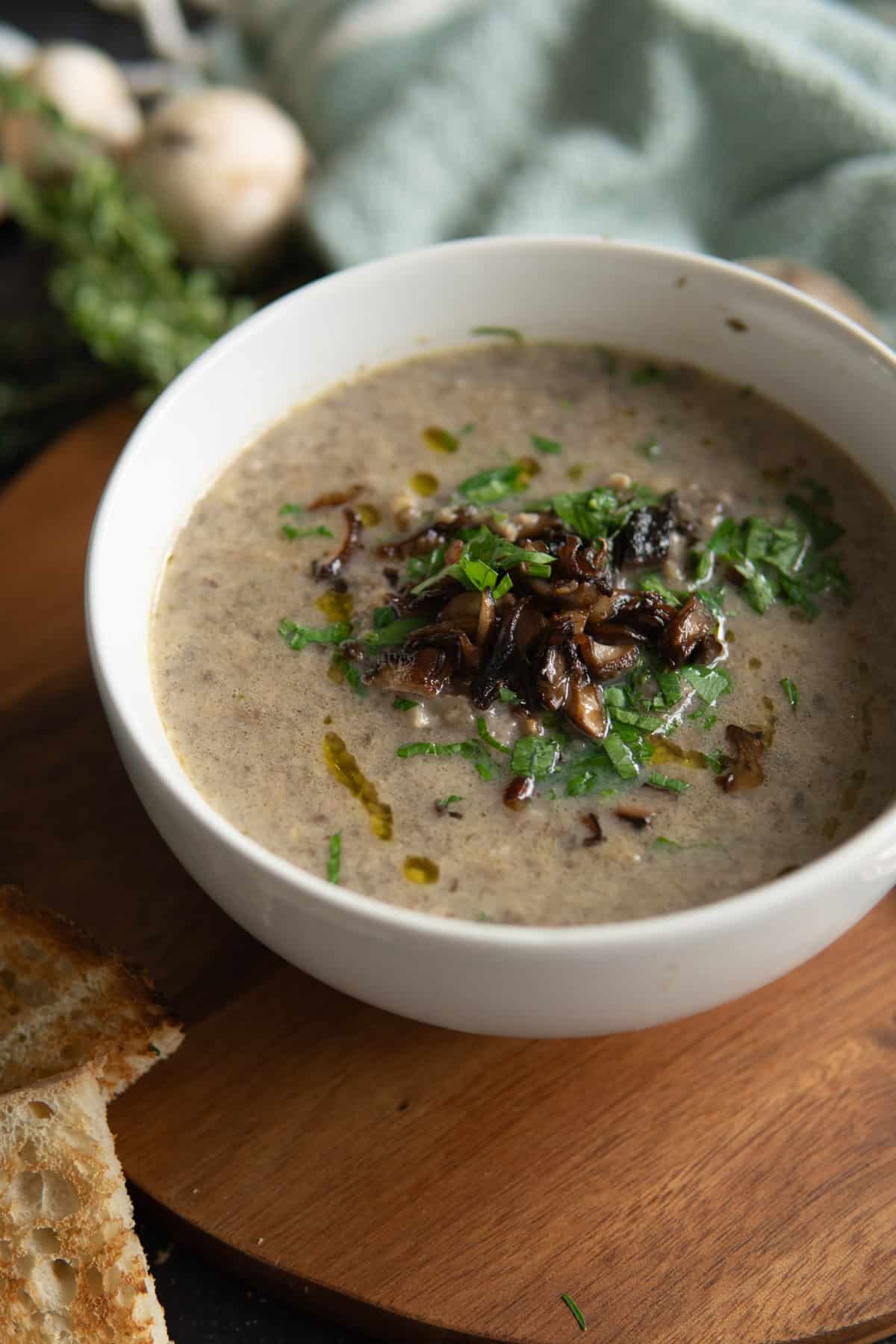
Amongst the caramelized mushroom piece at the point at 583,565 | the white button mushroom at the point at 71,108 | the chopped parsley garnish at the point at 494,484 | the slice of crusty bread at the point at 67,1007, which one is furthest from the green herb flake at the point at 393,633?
the white button mushroom at the point at 71,108

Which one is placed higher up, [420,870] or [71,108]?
[420,870]

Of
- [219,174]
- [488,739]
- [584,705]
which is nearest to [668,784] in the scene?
[584,705]

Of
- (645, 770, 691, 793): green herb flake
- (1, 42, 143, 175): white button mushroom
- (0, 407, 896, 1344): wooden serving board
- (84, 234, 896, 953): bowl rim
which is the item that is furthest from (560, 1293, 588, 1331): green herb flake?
(1, 42, 143, 175): white button mushroom

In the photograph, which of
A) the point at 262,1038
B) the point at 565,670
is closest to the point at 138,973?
the point at 262,1038

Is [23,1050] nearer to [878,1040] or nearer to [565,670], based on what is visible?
[565,670]

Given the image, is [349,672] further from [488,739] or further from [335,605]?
[488,739]

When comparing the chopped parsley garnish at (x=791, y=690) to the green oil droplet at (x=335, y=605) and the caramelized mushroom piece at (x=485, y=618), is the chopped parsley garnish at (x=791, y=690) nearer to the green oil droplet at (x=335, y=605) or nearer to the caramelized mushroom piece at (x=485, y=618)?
the caramelized mushroom piece at (x=485, y=618)
